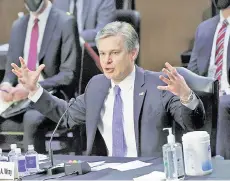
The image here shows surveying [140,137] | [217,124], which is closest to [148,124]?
[140,137]

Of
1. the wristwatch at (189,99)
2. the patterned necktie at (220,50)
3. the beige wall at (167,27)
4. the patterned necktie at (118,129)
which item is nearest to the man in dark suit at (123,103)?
the patterned necktie at (118,129)

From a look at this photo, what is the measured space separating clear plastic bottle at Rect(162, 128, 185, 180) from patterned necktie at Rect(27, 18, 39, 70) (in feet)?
5.97

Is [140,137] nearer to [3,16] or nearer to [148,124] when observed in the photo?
[148,124]

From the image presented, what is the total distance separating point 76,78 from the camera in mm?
3896

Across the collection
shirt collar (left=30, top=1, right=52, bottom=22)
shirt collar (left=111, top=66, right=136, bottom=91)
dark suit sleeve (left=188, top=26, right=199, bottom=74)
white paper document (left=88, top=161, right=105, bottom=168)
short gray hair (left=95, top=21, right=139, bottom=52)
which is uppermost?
shirt collar (left=30, top=1, right=52, bottom=22)

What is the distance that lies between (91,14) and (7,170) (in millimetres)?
1597

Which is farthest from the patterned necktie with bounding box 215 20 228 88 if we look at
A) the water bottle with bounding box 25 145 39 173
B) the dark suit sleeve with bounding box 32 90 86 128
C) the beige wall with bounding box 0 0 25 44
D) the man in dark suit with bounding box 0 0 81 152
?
the beige wall with bounding box 0 0 25 44

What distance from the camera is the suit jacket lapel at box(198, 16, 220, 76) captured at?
11.6ft

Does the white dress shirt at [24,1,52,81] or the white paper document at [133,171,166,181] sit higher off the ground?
the white dress shirt at [24,1,52,81]

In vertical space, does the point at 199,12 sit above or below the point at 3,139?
above

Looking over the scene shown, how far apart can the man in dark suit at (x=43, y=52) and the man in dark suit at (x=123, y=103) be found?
0.43m

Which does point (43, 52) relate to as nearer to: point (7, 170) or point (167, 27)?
point (167, 27)

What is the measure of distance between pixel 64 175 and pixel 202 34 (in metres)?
1.45

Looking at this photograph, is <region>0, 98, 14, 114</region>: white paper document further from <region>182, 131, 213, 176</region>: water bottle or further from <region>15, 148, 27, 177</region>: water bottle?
<region>182, 131, 213, 176</region>: water bottle
